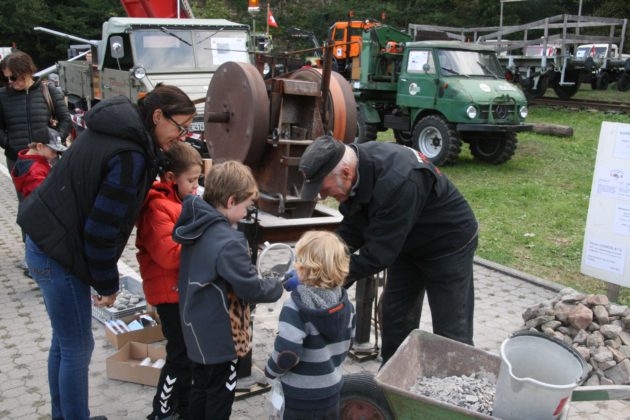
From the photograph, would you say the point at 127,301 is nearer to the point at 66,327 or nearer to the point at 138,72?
the point at 66,327

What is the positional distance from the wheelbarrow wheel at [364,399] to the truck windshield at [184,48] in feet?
22.9

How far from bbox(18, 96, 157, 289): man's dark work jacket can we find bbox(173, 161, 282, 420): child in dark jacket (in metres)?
0.28

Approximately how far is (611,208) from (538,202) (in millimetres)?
4035

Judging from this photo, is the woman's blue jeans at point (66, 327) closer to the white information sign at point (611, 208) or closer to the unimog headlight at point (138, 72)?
the white information sign at point (611, 208)

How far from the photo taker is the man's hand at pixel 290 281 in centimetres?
266

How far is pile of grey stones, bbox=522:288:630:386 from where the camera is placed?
3938mm

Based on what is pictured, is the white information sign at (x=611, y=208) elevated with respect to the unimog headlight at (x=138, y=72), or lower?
lower

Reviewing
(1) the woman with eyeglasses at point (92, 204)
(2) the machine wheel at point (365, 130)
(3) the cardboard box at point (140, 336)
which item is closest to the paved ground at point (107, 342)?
(3) the cardboard box at point (140, 336)

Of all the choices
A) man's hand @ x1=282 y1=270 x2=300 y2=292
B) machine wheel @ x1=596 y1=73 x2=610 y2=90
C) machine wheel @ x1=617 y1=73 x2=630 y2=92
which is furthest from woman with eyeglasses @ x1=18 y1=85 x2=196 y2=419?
machine wheel @ x1=617 y1=73 x2=630 y2=92

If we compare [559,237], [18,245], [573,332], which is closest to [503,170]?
[559,237]

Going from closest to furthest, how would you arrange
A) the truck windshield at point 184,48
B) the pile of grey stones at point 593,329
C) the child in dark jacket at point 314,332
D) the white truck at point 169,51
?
1. the child in dark jacket at point 314,332
2. the pile of grey stones at point 593,329
3. the white truck at point 169,51
4. the truck windshield at point 184,48

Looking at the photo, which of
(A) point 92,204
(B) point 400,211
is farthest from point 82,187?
(B) point 400,211

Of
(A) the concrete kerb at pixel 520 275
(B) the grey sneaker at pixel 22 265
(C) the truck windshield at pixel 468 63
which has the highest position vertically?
(C) the truck windshield at pixel 468 63

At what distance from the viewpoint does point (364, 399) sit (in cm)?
294
